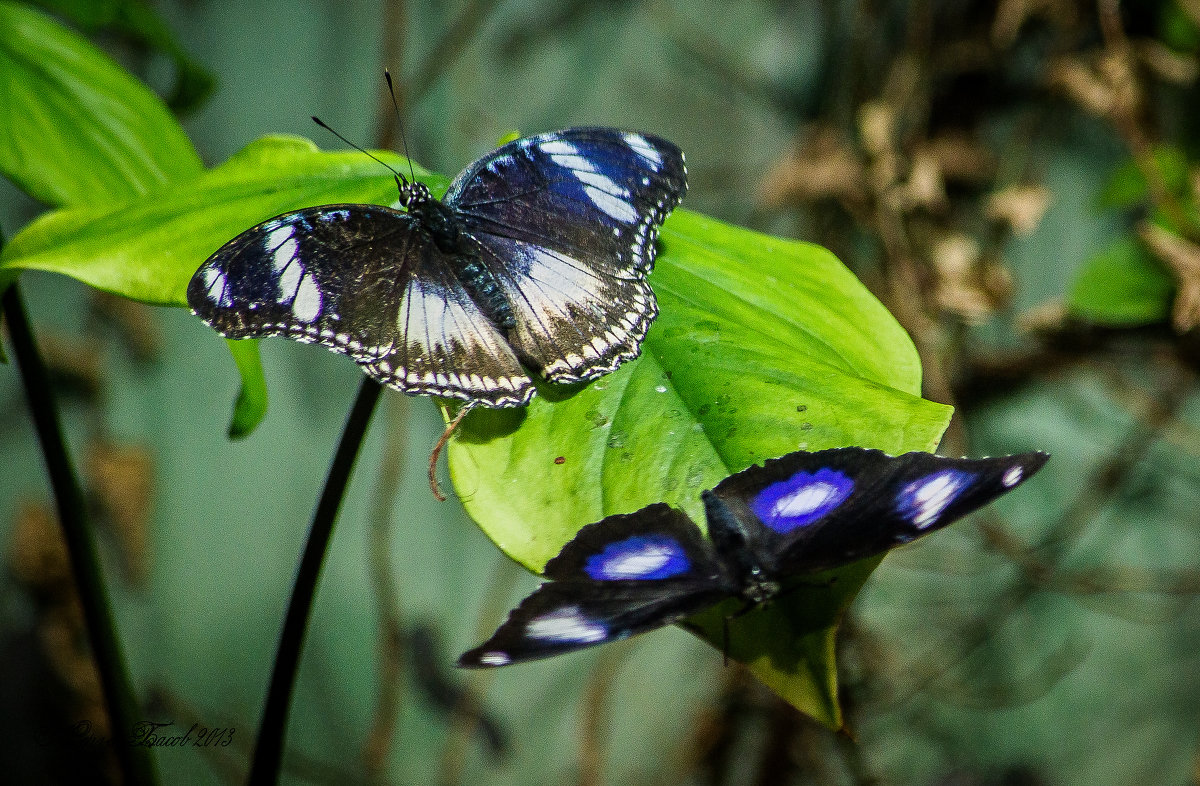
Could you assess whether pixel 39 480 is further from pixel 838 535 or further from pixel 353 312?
pixel 838 535

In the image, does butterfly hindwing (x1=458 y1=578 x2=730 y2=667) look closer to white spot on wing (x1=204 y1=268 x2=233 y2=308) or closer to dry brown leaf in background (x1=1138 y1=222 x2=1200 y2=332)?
white spot on wing (x1=204 y1=268 x2=233 y2=308)

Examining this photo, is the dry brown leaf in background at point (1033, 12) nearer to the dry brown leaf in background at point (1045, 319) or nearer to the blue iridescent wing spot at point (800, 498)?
the dry brown leaf in background at point (1045, 319)

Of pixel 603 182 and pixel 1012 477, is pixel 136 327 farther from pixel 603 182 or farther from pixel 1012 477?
pixel 1012 477

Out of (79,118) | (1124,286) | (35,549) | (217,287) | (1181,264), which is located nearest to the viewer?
(217,287)

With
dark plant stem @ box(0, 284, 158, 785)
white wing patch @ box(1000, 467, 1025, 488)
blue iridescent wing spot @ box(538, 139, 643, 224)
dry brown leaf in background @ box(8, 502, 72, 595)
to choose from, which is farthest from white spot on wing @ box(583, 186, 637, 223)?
dry brown leaf in background @ box(8, 502, 72, 595)

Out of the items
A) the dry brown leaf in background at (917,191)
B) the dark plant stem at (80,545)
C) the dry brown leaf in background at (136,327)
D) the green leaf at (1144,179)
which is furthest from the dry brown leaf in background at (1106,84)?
the dry brown leaf in background at (136,327)

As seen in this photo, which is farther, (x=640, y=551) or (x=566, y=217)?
(x=566, y=217)

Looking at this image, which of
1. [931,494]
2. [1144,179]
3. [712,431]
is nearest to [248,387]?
[712,431]
